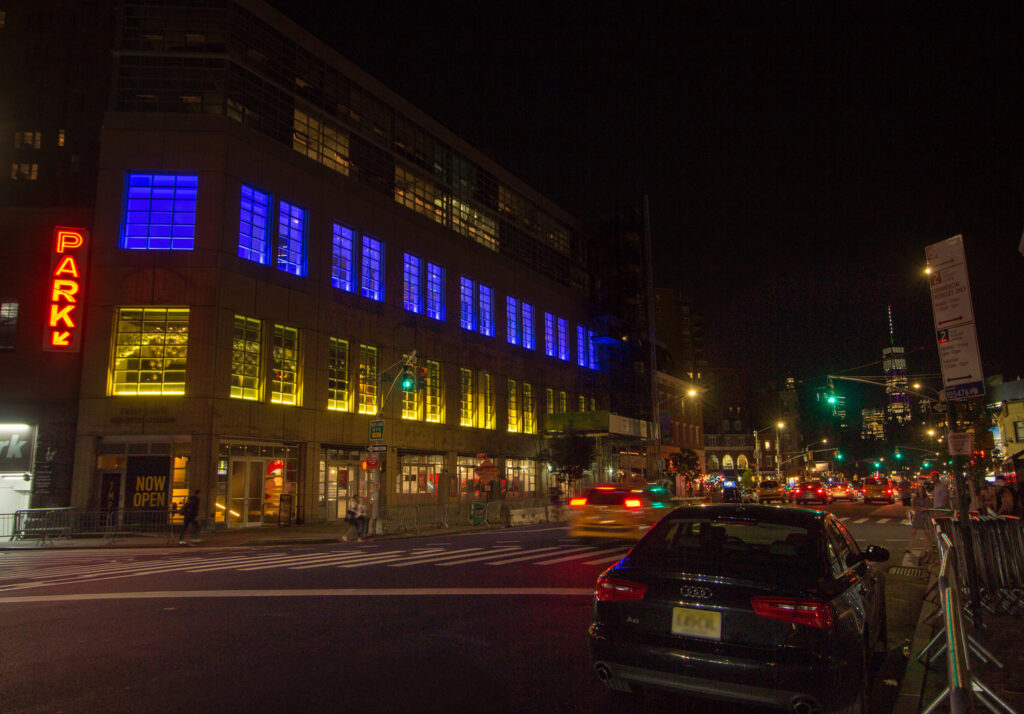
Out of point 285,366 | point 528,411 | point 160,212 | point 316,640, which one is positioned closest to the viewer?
point 316,640

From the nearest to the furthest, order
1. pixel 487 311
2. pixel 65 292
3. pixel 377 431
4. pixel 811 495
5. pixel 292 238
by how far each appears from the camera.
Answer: pixel 65 292, pixel 377 431, pixel 292 238, pixel 811 495, pixel 487 311

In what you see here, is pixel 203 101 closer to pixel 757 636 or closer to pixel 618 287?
pixel 757 636

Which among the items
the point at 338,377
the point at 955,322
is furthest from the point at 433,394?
the point at 955,322

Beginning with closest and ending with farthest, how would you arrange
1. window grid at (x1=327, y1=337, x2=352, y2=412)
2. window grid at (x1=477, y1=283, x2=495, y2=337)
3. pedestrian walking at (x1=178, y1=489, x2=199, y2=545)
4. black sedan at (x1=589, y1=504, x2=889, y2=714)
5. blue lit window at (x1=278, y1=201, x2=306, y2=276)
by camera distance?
black sedan at (x1=589, y1=504, x2=889, y2=714) → pedestrian walking at (x1=178, y1=489, x2=199, y2=545) → blue lit window at (x1=278, y1=201, x2=306, y2=276) → window grid at (x1=327, y1=337, x2=352, y2=412) → window grid at (x1=477, y1=283, x2=495, y2=337)

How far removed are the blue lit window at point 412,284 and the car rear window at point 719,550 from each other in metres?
33.6

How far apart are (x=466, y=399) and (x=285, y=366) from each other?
1432 centimetres

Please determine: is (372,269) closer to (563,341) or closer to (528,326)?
(528,326)

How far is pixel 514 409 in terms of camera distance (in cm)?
4809

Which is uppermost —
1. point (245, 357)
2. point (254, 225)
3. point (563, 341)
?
point (254, 225)

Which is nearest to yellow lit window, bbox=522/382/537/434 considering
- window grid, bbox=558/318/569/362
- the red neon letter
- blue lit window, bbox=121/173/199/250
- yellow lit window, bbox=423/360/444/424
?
window grid, bbox=558/318/569/362

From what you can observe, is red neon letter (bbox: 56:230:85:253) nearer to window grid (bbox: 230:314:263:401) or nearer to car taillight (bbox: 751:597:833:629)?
window grid (bbox: 230:314:263:401)

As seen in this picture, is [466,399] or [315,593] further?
[466,399]

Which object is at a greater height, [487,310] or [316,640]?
[487,310]

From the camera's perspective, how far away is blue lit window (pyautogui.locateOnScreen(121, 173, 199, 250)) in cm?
2867
